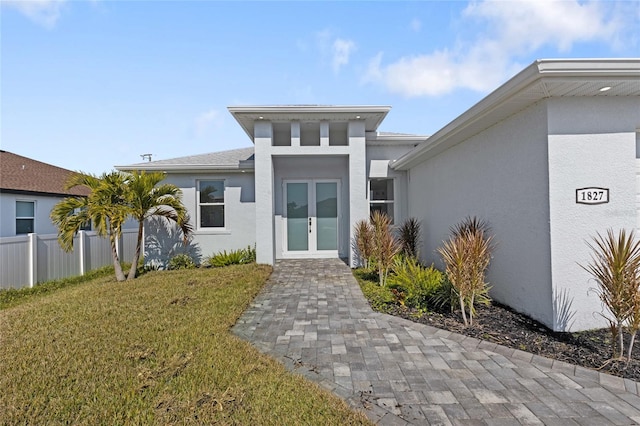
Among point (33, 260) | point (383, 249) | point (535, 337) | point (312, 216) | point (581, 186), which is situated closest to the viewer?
point (535, 337)

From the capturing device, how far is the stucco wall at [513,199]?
4.57 m

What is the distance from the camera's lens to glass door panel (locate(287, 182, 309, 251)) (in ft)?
37.3

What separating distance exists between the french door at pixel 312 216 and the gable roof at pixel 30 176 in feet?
25.2

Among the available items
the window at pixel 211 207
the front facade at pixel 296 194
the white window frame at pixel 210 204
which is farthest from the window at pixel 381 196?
the window at pixel 211 207

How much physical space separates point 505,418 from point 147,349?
4083mm

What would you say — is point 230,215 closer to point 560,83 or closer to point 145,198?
point 145,198

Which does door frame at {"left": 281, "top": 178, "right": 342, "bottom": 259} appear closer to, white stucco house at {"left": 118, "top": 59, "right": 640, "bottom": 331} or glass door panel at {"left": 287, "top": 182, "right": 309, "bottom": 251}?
glass door panel at {"left": 287, "top": 182, "right": 309, "bottom": 251}

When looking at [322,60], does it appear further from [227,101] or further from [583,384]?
[583,384]

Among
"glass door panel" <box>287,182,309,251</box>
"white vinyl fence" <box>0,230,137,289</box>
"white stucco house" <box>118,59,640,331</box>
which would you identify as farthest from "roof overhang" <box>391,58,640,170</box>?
"white vinyl fence" <box>0,230,137,289</box>

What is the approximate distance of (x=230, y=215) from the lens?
11.4m

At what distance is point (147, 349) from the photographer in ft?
13.2

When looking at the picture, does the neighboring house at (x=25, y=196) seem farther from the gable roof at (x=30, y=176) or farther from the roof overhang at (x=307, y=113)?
the roof overhang at (x=307, y=113)

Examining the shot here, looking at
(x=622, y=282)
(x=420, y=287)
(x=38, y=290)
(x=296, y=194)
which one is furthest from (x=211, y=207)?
(x=622, y=282)

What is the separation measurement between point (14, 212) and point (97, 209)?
6417 mm
